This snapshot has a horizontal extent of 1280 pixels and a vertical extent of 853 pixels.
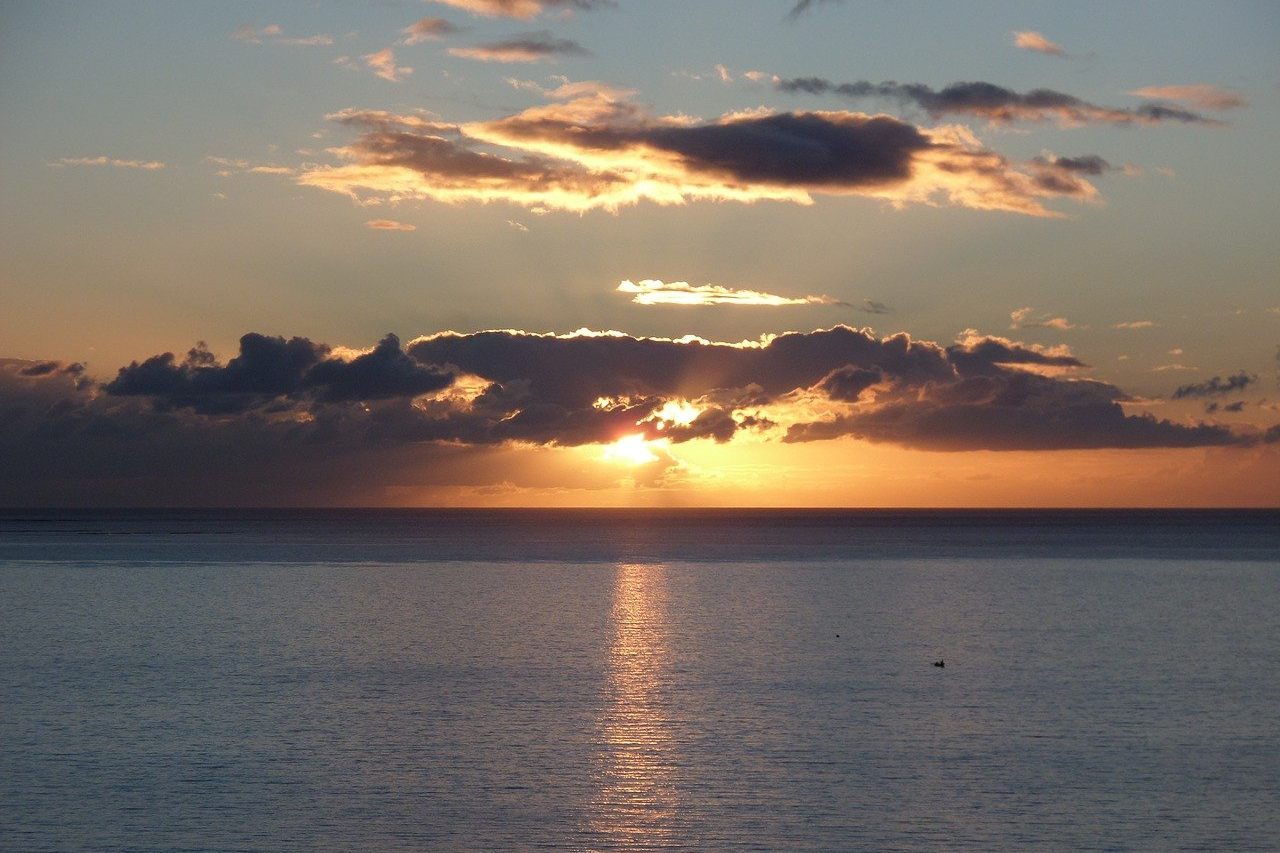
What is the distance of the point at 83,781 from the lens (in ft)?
120

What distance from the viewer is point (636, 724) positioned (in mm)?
46062

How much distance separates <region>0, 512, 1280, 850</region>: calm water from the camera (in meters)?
32.6

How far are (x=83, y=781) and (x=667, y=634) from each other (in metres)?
43.3

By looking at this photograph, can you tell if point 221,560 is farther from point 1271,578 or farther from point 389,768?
point 389,768

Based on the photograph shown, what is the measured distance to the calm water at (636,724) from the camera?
32.6 metres

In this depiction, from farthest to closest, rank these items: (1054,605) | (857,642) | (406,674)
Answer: (1054,605) → (857,642) → (406,674)

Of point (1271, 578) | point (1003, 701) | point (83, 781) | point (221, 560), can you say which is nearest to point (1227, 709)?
point (1003, 701)

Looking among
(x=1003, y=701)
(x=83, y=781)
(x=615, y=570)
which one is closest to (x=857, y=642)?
→ (x=1003, y=701)

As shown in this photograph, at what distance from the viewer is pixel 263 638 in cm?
7356

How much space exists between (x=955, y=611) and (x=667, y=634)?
25191mm

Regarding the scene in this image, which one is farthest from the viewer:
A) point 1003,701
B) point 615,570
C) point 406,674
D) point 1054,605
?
point 615,570

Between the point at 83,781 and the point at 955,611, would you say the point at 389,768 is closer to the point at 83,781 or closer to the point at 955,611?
the point at 83,781

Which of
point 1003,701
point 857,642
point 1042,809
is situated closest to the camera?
point 1042,809

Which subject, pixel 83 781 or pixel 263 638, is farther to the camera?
pixel 263 638
